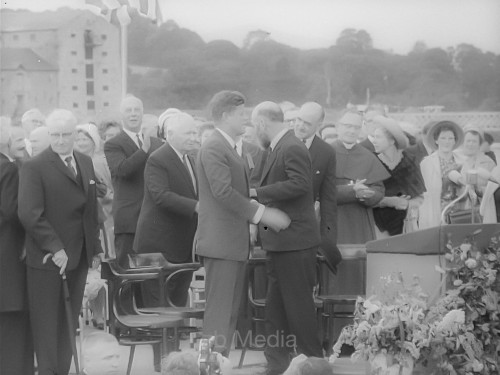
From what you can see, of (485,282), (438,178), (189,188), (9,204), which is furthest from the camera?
(438,178)

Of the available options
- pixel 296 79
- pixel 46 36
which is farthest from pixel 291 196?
pixel 46 36

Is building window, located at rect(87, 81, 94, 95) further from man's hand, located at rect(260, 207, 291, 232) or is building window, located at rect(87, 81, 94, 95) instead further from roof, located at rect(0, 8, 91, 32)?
man's hand, located at rect(260, 207, 291, 232)

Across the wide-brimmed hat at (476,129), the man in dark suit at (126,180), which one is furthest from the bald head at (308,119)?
the wide-brimmed hat at (476,129)

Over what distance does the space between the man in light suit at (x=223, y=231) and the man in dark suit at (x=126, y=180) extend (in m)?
1.09

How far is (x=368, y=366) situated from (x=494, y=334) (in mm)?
654

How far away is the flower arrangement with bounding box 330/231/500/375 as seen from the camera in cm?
625

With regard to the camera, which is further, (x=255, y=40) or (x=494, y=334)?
(x=255, y=40)

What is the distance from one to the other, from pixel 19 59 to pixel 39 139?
578 mm

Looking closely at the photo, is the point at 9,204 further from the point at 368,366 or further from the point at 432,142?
the point at 432,142

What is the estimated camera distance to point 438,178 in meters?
9.81

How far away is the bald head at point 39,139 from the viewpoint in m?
8.51

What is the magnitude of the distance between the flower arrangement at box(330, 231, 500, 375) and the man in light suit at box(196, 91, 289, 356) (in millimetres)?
1479

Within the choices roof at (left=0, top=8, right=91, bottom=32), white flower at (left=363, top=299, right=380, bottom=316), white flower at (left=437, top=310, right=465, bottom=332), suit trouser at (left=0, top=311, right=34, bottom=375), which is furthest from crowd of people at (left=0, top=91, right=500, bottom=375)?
white flower at (left=437, top=310, right=465, bottom=332)

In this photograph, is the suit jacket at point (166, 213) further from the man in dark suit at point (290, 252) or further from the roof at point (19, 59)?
the roof at point (19, 59)
